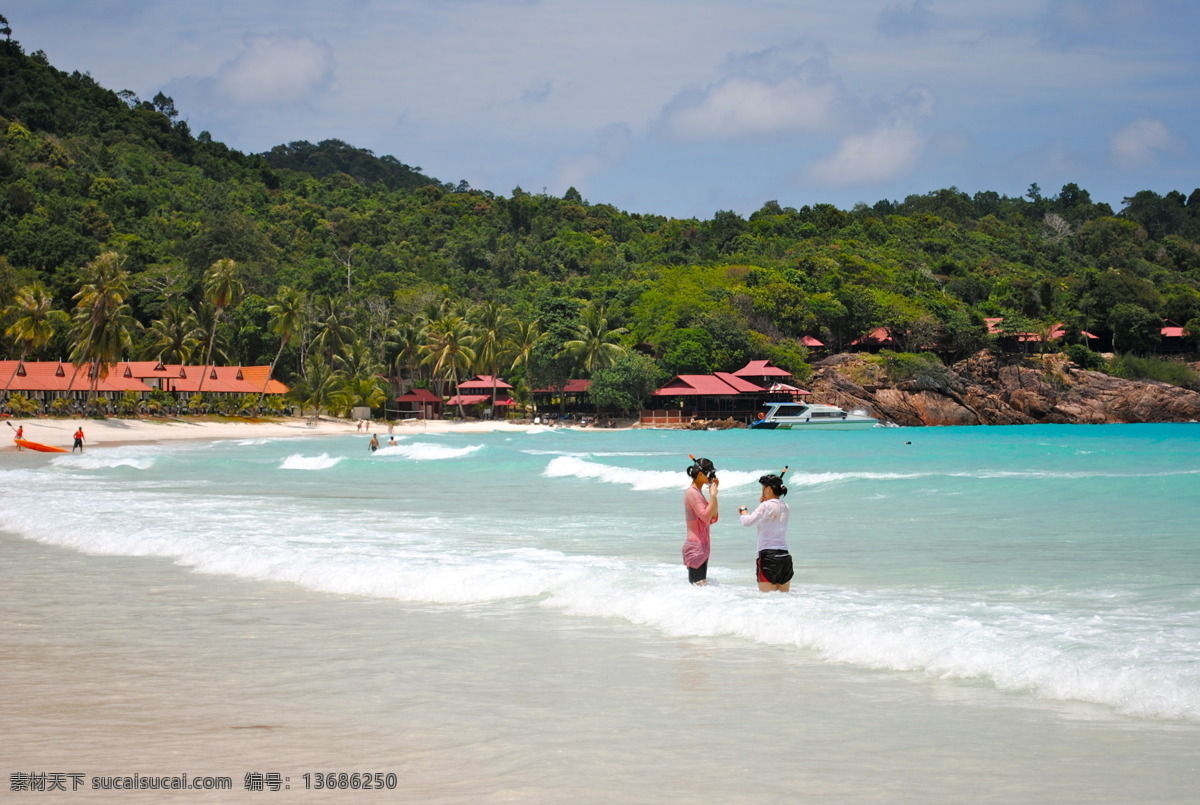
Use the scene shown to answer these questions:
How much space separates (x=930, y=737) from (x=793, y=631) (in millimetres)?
2397

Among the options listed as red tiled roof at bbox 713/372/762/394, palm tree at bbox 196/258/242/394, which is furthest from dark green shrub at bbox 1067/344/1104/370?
palm tree at bbox 196/258/242/394

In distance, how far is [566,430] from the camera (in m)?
71.7

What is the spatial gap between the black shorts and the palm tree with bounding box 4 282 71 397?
206 ft

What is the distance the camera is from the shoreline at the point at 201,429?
50656 millimetres

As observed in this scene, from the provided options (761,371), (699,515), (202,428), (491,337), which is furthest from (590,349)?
(699,515)

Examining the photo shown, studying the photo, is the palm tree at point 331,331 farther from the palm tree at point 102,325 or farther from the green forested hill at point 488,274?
the palm tree at point 102,325

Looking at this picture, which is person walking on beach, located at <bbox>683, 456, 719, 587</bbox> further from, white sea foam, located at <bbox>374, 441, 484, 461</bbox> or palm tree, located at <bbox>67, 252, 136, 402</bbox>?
palm tree, located at <bbox>67, 252, 136, 402</bbox>

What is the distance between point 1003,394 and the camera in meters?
82.3

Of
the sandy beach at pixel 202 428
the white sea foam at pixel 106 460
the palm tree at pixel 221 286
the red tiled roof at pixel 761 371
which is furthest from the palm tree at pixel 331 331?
the white sea foam at pixel 106 460

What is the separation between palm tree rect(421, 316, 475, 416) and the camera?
260ft

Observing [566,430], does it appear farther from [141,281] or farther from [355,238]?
[355,238]

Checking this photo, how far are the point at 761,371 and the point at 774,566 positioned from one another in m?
70.7

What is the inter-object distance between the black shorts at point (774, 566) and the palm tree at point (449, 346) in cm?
7053

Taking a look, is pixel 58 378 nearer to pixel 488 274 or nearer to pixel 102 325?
pixel 102 325
